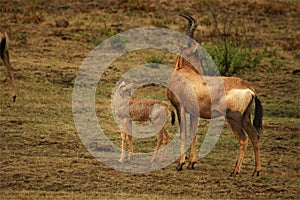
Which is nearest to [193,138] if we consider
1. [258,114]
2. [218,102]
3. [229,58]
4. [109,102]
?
[218,102]

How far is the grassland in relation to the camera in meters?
8.57

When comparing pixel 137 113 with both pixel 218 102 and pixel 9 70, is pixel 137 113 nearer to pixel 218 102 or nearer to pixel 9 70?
pixel 218 102

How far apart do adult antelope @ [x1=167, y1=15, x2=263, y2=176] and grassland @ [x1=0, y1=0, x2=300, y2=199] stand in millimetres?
454

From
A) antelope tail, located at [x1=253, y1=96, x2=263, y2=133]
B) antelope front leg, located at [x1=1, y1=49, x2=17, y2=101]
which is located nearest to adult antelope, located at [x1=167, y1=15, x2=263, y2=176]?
antelope tail, located at [x1=253, y1=96, x2=263, y2=133]

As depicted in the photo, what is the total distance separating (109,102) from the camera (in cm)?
1336

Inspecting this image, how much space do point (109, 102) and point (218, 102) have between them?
4.74 m

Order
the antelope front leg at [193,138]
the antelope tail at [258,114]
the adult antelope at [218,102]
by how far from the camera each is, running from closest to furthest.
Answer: the adult antelope at [218,102], the antelope tail at [258,114], the antelope front leg at [193,138]

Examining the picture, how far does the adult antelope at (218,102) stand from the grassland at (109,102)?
454 millimetres

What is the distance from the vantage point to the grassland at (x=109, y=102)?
337 inches

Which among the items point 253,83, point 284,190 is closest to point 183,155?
point 284,190

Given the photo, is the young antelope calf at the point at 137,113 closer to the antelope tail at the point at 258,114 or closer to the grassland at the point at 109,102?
the grassland at the point at 109,102

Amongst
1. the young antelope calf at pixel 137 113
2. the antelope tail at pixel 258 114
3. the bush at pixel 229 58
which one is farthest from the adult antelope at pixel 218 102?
the bush at pixel 229 58

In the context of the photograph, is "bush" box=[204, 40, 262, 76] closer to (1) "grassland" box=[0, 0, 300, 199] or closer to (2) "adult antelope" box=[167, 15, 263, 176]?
(1) "grassland" box=[0, 0, 300, 199]

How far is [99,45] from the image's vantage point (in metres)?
17.6
